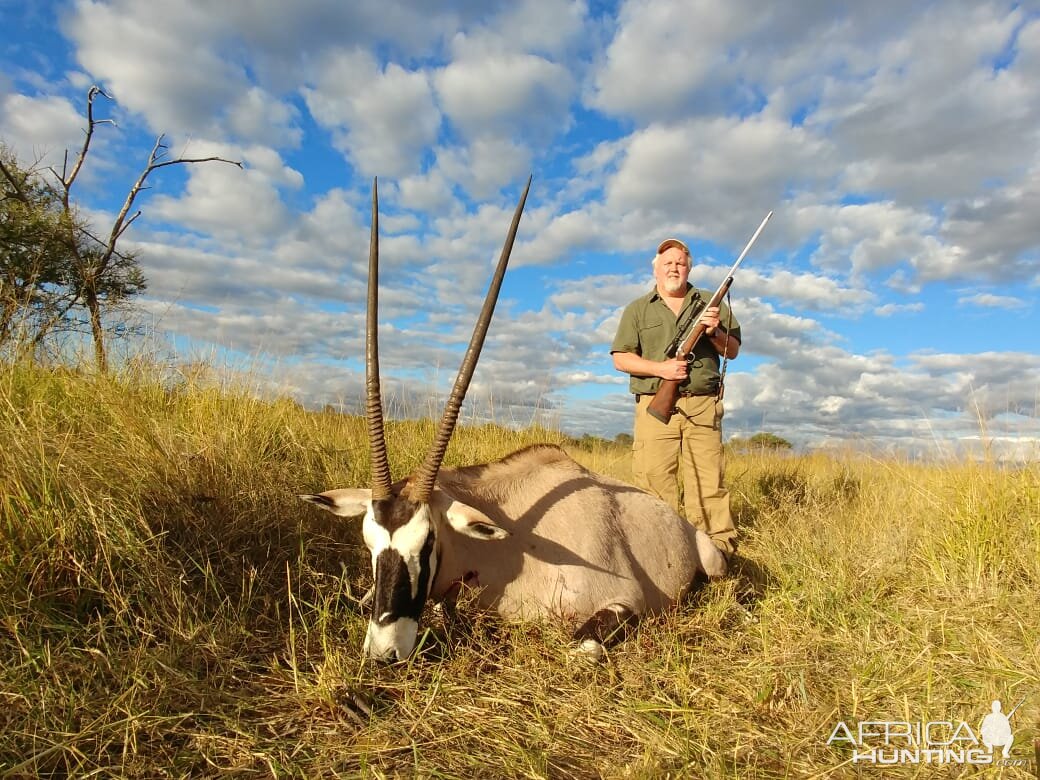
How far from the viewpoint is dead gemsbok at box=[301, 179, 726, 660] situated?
3275 millimetres

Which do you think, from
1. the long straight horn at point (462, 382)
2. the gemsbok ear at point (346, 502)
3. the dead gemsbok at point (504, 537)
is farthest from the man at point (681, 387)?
the gemsbok ear at point (346, 502)

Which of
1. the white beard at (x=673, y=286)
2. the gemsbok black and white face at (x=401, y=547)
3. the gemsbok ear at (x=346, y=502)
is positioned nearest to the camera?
the gemsbok black and white face at (x=401, y=547)

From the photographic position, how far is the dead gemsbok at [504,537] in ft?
10.7

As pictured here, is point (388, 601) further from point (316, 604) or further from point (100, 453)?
point (100, 453)

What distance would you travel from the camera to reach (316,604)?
3582mm

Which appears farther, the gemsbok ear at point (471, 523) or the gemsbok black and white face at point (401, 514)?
the gemsbok ear at point (471, 523)

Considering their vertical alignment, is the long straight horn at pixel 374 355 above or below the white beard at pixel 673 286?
below

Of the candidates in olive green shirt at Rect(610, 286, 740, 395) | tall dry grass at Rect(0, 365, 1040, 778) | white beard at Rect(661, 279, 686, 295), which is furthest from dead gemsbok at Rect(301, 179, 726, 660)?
white beard at Rect(661, 279, 686, 295)

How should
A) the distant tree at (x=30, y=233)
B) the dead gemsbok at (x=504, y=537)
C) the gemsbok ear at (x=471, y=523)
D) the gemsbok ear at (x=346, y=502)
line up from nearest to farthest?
the dead gemsbok at (x=504, y=537), the gemsbok ear at (x=471, y=523), the gemsbok ear at (x=346, y=502), the distant tree at (x=30, y=233)

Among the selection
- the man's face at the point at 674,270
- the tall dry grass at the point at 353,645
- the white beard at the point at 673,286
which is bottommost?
the tall dry grass at the point at 353,645

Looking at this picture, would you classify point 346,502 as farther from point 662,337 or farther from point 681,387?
point 662,337

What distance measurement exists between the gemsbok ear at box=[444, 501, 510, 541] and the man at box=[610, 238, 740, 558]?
306 centimetres

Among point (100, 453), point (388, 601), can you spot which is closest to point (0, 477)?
point (100, 453)

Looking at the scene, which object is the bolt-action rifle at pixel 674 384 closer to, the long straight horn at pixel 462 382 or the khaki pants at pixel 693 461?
the khaki pants at pixel 693 461
